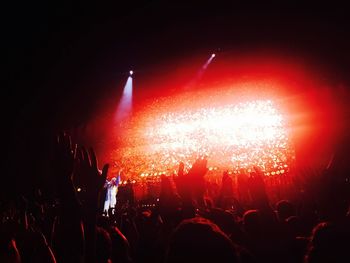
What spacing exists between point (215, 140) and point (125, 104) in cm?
534

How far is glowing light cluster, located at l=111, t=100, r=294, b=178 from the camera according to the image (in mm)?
15758

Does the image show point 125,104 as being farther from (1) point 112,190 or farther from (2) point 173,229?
(2) point 173,229

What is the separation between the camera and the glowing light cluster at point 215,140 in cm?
1576

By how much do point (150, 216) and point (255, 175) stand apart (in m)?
1.16

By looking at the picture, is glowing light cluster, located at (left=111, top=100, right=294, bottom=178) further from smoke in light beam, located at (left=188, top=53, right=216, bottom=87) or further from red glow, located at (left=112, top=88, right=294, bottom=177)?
smoke in light beam, located at (left=188, top=53, right=216, bottom=87)

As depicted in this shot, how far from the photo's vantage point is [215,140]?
16938 mm

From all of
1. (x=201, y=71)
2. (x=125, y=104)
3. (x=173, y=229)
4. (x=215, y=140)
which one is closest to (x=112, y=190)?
(x=125, y=104)

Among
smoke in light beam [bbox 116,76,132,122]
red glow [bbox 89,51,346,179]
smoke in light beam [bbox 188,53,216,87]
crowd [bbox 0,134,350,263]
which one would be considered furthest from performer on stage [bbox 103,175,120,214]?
crowd [bbox 0,134,350,263]

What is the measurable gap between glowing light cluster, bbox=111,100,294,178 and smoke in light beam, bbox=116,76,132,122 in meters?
1.22

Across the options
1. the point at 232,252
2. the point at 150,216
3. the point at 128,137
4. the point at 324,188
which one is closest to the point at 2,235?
the point at 150,216

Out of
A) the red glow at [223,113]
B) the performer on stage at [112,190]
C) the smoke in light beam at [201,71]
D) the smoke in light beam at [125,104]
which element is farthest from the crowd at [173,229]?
the smoke in light beam at [125,104]

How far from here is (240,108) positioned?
55.2 feet

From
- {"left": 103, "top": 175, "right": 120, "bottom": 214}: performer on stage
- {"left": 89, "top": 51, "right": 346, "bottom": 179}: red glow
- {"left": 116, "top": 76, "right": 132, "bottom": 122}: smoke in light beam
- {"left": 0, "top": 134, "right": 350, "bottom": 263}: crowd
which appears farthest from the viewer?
{"left": 116, "top": 76, "right": 132, "bottom": 122}: smoke in light beam

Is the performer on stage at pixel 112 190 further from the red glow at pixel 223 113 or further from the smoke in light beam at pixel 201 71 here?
the smoke in light beam at pixel 201 71
